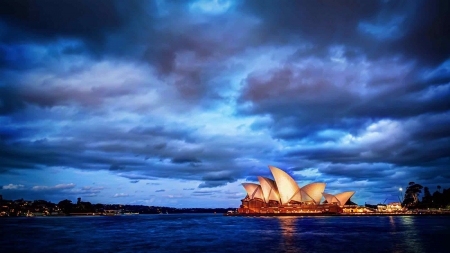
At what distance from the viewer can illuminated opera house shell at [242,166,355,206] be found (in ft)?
454

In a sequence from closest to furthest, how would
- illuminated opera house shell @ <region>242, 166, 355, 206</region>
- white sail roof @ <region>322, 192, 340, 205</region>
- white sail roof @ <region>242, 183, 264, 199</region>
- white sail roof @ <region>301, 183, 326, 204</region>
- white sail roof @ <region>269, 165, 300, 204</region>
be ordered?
white sail roof @ <region>269, 165, 300, 204</region>, illuminated opera house shell @ <region>242, 166, 355, 206</region>, white sail roof @ <region>301, 183, 326, 204</region>, white sail roof @ <region>242, 183, 264, 199</region>, white sail roof @ <region>322, 192, 340, 205</region>

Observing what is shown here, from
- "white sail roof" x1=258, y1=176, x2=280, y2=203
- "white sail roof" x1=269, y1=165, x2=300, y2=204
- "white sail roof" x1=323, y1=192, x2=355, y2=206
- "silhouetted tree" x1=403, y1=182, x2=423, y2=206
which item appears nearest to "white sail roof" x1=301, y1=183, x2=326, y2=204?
"white sail roof" x1=269, y1=165, x2=300, y2=204

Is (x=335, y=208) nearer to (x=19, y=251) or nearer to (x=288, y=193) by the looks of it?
(x=288, y=193)

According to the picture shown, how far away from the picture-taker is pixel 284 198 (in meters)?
144

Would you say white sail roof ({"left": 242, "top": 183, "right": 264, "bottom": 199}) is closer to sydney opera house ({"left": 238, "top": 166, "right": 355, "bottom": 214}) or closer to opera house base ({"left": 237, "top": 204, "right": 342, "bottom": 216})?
sydney opera house ({"left": 238, "top": 166, "right": 355, "bottom": 214})

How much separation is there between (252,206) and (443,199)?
284 feet

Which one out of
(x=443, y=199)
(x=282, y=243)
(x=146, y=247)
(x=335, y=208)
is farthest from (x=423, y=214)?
(x=146, y=247)

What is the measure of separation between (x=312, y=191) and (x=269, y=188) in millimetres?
19257

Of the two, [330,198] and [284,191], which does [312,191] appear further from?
[330,198]

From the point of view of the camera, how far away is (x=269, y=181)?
485 feet

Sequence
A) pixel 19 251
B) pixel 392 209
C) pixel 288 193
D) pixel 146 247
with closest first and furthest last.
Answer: pixel 19 251 → pixel 146 247 → pixel 288 193 → pixel 392 209

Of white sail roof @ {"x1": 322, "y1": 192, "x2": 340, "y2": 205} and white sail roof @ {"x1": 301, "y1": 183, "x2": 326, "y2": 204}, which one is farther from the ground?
white sail roof @ {"x1": 301, "y1": 183, "x2": 326, "y2": 204}

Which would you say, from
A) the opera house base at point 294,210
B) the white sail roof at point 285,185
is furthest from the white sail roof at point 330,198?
the white sail roof at point 285,185

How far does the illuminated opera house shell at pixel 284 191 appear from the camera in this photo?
13850cm
